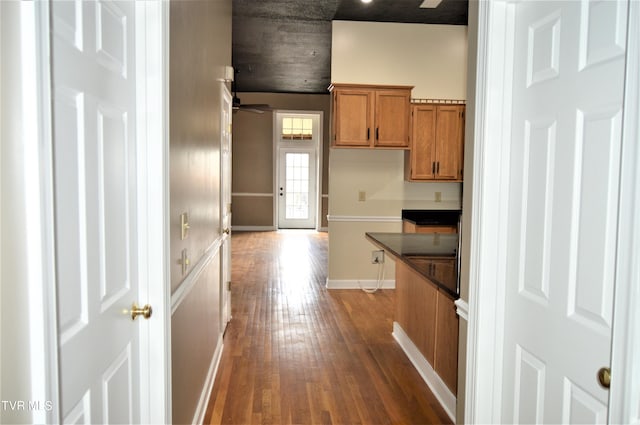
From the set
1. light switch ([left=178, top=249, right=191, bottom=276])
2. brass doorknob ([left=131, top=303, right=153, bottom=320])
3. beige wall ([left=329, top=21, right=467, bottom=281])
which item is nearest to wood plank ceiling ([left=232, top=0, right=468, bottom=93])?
beige wall ([left=329, top=21, right=467, bottom=281])

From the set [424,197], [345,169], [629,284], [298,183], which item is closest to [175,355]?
[629,284]

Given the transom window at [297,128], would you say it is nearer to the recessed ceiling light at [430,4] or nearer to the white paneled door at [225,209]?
the recessed ceiling light at [430,4]

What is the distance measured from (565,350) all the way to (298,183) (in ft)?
34.6

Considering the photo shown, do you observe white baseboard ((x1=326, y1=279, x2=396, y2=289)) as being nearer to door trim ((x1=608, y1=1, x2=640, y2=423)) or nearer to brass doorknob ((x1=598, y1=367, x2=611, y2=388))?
brass doorknob ((x1=598, y1=367, x2=611, y2=388))

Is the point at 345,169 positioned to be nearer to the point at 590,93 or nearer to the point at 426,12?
the point at 426,12

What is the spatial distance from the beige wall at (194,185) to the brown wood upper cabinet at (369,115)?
2.13 metres

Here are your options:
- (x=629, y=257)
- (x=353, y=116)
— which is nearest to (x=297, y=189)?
(x=353, y=116)

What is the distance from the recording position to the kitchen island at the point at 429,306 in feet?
8.91

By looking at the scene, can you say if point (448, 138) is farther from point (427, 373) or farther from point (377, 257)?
point (427, 373)

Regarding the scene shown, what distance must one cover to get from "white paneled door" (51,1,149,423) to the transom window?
Result: 10076mm

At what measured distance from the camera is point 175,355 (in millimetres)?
1935

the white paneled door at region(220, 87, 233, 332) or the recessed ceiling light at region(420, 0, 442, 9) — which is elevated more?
the recessed ceiling light at region(420, 0, 442, 9)

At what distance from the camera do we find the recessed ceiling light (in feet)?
15.8

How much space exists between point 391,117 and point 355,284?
6.65 feet
